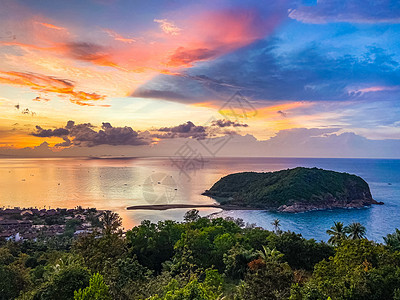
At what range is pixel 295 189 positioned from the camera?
81.6 metres

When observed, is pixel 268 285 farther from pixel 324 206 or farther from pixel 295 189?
pixel 324 206

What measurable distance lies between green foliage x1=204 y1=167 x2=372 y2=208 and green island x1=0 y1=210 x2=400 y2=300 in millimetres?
56517

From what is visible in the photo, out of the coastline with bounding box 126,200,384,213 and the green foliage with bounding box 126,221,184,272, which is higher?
the green foliage with bounding box 126,221,184,272

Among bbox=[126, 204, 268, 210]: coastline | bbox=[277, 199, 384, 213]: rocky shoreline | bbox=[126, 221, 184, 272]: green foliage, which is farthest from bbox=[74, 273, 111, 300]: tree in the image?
bbox=[277, 199, 384, 213]: rocky shoreline

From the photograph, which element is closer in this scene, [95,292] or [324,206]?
[95,292]

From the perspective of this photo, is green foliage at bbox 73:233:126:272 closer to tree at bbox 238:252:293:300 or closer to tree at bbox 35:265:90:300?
tree at bbox 35:265:90:300

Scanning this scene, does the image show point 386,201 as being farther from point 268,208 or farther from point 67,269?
point 67,269

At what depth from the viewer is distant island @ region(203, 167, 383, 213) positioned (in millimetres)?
78000

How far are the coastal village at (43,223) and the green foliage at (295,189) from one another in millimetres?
43608

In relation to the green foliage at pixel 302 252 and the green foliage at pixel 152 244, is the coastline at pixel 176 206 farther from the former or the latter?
the green foliage at pixel 302 252

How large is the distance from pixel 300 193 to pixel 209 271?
7330cm

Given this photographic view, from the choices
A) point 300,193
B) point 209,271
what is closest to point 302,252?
point 209,271

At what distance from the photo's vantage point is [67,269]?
11320mm

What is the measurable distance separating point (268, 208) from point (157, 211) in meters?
32.6
